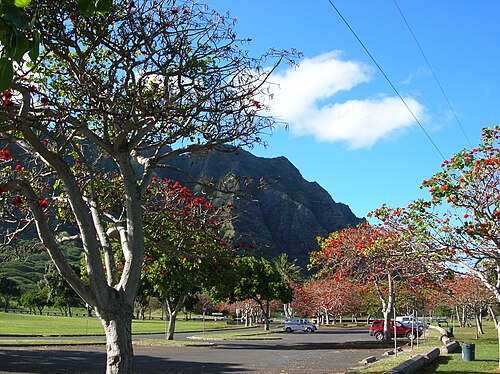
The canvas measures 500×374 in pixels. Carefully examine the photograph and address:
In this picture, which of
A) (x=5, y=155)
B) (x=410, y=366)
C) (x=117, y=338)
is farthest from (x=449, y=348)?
(x=5, y=155)

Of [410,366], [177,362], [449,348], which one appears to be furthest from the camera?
[449,348]

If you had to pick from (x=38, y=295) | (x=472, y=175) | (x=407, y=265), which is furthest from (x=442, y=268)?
(x=38, y=295)

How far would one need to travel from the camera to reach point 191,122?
8727mm

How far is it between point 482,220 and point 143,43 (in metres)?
9.46

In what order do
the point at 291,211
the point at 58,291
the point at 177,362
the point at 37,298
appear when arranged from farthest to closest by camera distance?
the point at 291,211 → the point at 37,298 → the point at 58,291 → the point at 177,362

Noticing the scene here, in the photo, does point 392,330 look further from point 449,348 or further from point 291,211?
point 291,211

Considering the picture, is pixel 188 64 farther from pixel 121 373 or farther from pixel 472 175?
pixel 472 175

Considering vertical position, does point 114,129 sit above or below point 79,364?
above

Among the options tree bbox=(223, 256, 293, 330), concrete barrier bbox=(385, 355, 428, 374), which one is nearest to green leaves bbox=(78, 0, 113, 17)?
concrete barrier bbox=(385, 355, 428, 374)

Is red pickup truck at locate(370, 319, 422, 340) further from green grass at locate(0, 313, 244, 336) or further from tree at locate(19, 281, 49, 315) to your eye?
tree at locate(19, 281, 49, 315)

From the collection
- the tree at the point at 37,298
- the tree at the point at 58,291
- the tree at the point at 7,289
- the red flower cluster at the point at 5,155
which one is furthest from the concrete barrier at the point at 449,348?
the tree at the point at 7,289

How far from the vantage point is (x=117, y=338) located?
7.17 m

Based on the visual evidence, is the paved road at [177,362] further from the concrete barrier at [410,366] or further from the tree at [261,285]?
the tree at [261,285]


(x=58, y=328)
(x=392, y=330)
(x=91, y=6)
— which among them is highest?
(x=91, y=6)
